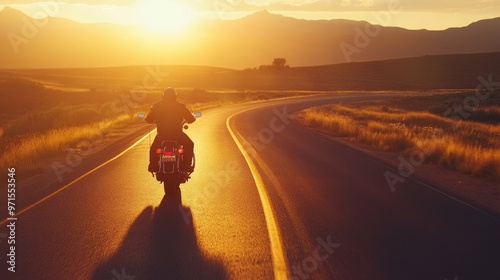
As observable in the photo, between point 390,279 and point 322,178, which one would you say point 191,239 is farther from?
point 322,178

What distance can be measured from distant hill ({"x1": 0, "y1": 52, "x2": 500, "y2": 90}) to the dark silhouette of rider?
99939 mm

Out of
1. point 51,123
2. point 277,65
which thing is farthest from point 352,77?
point 51,123

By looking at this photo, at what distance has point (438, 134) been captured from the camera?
993 inches

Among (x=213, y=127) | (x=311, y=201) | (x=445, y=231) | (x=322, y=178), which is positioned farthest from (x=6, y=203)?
(x=213, y=127)

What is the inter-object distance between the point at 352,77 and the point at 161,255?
13456cm

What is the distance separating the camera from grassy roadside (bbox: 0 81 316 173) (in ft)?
53.0

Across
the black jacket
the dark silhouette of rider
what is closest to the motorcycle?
the dark silhouette of rider

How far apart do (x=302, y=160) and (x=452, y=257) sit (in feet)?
29.9

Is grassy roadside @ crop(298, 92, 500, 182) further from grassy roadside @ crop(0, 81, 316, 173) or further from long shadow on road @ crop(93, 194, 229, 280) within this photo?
grassy roadside @ crop(0, 81, 316, 173)

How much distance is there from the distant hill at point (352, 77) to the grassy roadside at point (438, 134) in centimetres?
6784

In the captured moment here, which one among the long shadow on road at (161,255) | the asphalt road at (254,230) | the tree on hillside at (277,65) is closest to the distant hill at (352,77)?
the tree on hillside at (277,65)

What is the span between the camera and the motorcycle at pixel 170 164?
9930 mm

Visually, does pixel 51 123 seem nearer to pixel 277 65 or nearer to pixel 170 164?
pixel 170 164

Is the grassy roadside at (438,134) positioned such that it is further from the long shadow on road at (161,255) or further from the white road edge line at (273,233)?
the long shadow on road at (161,255)
